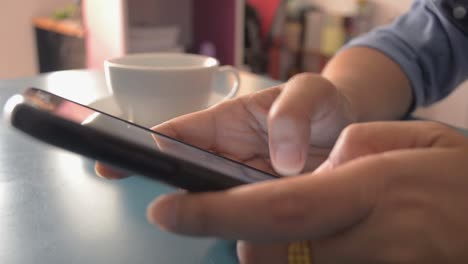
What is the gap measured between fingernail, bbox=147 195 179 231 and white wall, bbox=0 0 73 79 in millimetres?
1573

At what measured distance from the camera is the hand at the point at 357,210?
170 millimetres

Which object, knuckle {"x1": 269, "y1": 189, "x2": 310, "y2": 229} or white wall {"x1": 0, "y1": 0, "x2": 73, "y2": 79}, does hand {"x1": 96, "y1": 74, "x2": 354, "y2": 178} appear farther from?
white wall {"x1": 0, "y1": 0, "x2": 73, "y2": 79}

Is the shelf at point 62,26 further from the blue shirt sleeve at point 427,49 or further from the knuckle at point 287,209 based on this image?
the knuckle at point 287,209

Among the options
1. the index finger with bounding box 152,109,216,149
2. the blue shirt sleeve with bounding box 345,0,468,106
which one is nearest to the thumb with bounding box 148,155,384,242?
the index finger with bounding box 152,109,216,149

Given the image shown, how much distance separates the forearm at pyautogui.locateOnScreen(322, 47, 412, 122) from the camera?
1.60 feet

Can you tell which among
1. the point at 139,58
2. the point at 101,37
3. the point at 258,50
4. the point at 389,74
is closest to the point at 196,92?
the point at 139,58

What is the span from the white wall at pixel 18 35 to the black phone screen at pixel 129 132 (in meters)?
1.48

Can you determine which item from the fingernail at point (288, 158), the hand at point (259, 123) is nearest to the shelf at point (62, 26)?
the hand at point (259, 123)

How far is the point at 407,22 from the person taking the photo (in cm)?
62

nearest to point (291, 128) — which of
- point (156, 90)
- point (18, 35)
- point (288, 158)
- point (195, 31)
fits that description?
point (288, 158)

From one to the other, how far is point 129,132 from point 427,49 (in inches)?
18.5

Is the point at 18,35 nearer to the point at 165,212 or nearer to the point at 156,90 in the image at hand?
the point at 156,90

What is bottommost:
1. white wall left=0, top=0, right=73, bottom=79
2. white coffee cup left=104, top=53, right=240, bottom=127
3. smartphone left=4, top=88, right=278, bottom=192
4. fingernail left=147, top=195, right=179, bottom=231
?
Result: white wall left=0, top=0, right=73, bottom=79

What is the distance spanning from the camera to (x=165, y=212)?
0.17m
